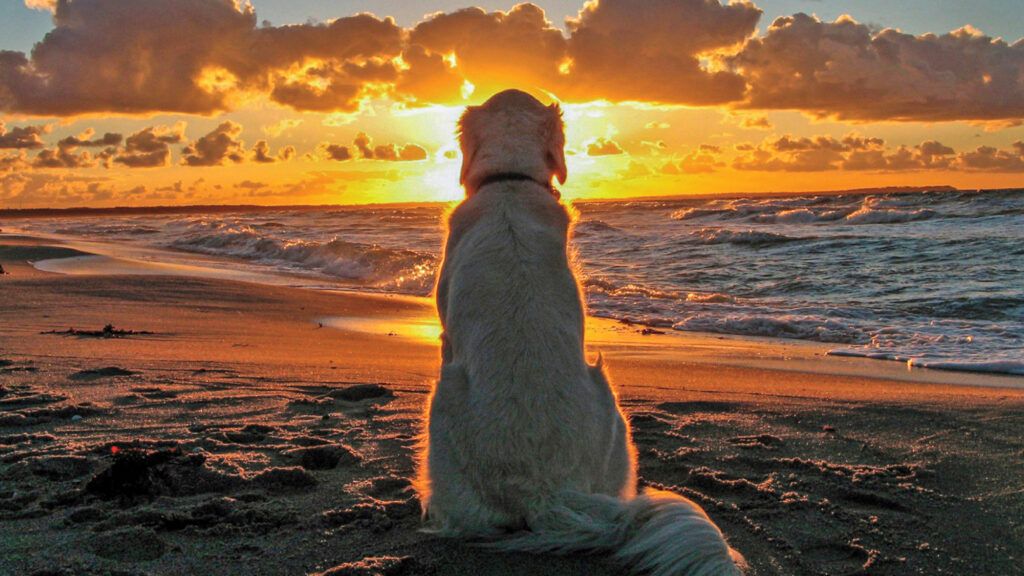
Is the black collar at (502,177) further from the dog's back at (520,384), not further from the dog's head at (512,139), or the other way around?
the dog's back at (520,384)

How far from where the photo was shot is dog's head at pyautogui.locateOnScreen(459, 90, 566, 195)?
422 centimetres

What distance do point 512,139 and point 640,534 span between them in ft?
7.90

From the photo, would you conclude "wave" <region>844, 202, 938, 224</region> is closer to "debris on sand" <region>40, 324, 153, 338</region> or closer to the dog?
"debris on sand" <region>40, 324, 153, 338</region>

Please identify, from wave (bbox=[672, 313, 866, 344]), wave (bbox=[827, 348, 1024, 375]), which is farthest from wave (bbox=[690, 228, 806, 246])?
wave (bbox=[827, 348, 1024, 375])

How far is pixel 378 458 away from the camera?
4477 millimetres

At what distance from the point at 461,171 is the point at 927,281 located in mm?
13188

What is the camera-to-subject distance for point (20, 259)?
20.9 m

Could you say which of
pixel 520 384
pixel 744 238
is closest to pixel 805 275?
pixel 744 238

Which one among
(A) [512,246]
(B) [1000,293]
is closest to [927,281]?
(B) [1000,293]

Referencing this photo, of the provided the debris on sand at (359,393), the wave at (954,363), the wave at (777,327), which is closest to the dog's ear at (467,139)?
the debris on sand at (359,393)

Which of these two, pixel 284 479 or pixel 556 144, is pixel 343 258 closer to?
pixel 556 144

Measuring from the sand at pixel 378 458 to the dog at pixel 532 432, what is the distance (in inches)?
6.3

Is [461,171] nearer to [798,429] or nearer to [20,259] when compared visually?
[798,429]

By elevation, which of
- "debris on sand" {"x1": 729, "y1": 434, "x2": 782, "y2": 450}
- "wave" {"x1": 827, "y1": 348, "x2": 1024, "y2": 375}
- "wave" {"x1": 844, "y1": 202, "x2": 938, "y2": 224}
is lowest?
"debris on sand" {"x1": 729, "y1": 434, "x2": 782, "y2": 450}
